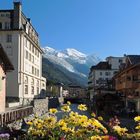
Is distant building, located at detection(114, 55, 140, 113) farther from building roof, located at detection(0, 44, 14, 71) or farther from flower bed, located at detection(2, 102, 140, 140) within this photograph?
flower bed, located at detection(2, 102, 140, 140)

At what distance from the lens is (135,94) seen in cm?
5638

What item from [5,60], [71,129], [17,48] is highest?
[17,48]

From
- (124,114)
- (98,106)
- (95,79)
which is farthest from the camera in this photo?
(95,79)

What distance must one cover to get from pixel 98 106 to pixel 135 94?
6832 mm

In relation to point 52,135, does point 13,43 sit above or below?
above

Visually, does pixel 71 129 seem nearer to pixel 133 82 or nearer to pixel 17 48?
pixel 133 82

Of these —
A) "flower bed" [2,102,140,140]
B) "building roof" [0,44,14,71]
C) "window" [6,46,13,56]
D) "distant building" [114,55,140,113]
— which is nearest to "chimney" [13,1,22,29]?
"window" [6,46,13,56]

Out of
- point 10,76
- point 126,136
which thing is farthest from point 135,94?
point 126,136

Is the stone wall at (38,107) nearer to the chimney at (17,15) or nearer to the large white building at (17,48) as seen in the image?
the large white building at (17,48)

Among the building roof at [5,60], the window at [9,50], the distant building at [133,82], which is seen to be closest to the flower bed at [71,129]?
the building roof at [5,60]

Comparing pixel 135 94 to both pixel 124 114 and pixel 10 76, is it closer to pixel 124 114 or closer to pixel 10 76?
pixel 124 114

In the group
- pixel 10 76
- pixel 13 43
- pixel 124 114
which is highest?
pixel 13 43

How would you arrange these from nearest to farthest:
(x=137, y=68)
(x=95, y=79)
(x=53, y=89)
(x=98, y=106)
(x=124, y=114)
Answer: (x=124, y=114), (x=137, y=68), (x=98, y=106), (x=95, y=79), (x=53, y=89)

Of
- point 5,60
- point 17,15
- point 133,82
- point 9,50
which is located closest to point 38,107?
point 133,82
